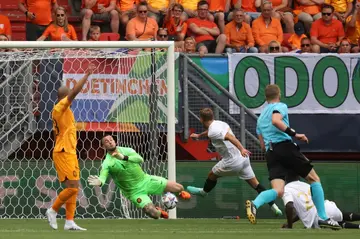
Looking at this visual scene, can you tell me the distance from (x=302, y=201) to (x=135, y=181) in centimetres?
308

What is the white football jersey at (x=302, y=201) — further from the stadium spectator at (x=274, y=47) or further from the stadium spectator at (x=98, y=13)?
the stadium spectator at (x=98, y=13)

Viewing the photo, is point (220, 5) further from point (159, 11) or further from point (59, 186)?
point (59, 186)

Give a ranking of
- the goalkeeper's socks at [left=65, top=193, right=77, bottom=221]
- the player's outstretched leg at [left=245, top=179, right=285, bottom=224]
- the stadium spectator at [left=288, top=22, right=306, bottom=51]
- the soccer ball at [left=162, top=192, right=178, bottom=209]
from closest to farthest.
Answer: the player's outstretched leg at [left=245, top=179, right=285, bottom=224] < the goalkeeper's socks at [left=65, top=193, right=77, bottom=221] < the soccer ball at [left=162, top=192, right=178, bottom=209] < the stadium spectator at [left=288, top=22, right=306, bottom=51]

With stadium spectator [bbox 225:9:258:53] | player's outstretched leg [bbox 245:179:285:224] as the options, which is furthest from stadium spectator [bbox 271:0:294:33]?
player's outstretched leg [bbox 245:179:285:224]

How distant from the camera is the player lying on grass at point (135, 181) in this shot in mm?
14789

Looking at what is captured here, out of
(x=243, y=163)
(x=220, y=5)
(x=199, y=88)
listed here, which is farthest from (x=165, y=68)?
(x=220, y=5)

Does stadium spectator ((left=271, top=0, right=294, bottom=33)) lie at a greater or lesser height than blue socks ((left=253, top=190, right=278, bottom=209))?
greater

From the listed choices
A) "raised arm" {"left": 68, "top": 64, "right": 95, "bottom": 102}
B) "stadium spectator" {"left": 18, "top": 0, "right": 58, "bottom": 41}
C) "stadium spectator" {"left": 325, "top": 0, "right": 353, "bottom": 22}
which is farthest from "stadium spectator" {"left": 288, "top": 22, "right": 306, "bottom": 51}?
"raised arm" {"left": 68, "top": 64, "right": 95, "bottom": 102}

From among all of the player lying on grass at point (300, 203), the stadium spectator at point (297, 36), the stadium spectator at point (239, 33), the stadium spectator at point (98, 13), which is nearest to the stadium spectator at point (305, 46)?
the stadium spectator at point (297, 36)

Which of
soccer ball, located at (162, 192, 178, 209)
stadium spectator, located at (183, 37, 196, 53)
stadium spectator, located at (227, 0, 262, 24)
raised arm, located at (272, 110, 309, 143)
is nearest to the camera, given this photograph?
raised arm, located at (272, 110, 309, 143)

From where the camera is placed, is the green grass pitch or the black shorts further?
the black shorts

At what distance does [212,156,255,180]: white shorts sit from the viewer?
16.3 meters

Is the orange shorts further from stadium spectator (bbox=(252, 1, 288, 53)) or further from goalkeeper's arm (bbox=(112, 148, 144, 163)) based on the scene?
stadium spectator (bbox=(252, 1, 288, 53))

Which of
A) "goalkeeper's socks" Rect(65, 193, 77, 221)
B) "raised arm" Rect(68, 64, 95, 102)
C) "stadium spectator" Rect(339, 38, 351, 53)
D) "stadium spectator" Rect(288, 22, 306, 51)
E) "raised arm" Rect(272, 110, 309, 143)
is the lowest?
"goalkeeper's socks" Rect(65, 193, 77, 221)
